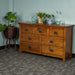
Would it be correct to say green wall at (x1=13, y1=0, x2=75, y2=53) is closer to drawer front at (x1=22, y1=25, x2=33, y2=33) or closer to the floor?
drawer front at (x1=22, y1=25, x2=33, y2=33)

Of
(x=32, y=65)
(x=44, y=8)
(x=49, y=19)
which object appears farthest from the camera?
(x=44, y=8)

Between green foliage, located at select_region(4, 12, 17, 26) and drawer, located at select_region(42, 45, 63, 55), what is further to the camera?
green foliage, located at select_region(4, 12, 17, 26)

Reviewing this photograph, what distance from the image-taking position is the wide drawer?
4.02 meters

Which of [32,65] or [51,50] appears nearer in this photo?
[32,65]

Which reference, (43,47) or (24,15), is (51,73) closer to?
(43,47)

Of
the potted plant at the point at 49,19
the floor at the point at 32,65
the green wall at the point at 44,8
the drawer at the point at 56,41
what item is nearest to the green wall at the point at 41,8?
the green wall at the point at 44,8

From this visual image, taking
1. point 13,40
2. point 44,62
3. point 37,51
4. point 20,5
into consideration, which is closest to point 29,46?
point 37,51

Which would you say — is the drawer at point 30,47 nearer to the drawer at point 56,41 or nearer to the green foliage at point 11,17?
the drawer at point 56,41

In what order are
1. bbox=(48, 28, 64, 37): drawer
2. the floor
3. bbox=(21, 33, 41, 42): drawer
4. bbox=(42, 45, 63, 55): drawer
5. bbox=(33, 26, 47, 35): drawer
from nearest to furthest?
the floor → bbox=(48, 28, 64, 37): drawer → bbox=(42, 45, 63, 55): drawer → bbox=(33, 26, 47, 35): drawer → bbox=(21, 33, 41, 42): drawer

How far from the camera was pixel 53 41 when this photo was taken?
414 centimetres

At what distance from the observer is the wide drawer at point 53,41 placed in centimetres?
402

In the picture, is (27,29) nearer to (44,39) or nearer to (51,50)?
(44,39)

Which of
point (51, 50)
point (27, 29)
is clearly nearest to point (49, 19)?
point (27, 29)

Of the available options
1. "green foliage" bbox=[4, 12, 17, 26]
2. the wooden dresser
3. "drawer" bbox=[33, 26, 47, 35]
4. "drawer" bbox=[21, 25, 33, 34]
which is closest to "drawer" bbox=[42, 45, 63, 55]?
the wooden dresser
